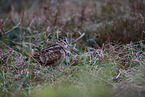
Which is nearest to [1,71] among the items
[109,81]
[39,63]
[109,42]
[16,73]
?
[16,73]

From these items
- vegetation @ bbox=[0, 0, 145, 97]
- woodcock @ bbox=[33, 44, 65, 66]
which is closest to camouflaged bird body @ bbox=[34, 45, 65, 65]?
woodcock @ bbox=[33, 44, 65, 66]

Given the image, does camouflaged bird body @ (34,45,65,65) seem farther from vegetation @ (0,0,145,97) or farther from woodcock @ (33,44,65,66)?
vegetation @ (0,0,145,97)

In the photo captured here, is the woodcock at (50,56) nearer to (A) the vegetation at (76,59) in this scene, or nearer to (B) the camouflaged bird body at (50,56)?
(B) the camouflaged bird body at (50,56)

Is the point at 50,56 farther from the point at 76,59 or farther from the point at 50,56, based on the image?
the point at 76,59

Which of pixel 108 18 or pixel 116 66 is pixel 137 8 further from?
pixel 116 66

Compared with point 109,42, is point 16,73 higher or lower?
lower

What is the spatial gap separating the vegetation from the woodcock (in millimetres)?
104

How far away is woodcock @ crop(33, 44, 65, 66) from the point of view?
3.17 metres

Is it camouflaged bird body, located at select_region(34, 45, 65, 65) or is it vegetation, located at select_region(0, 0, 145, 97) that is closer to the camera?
vegetation, located at select_region(0, 0, 145, 97)

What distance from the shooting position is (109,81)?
102 inches

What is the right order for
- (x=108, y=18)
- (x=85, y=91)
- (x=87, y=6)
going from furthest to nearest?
(x=87, y=6) → (x=108, y=18) → (x=85, y=91)

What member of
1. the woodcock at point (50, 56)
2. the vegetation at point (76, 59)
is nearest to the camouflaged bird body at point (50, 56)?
the woodcock at point (50, 56)

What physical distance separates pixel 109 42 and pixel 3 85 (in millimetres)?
2060

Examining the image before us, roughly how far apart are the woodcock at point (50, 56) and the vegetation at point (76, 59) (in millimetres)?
104
